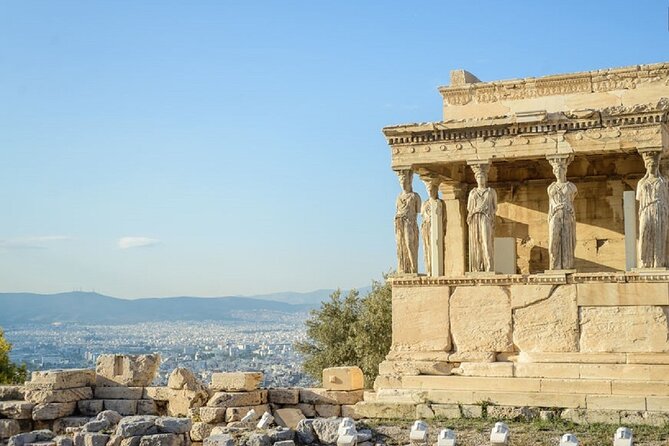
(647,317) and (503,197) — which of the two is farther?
(503,197)

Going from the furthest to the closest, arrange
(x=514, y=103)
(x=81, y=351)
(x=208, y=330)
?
(x=208, y=330)
(x=81, y=351)
(x=514, y=103)

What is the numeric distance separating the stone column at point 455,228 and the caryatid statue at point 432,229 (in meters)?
0.22

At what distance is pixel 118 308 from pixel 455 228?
14434 centimetres

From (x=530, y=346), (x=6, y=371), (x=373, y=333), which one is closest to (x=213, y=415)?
(x=530, y=346)

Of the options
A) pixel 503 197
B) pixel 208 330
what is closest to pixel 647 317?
pixel 503 197

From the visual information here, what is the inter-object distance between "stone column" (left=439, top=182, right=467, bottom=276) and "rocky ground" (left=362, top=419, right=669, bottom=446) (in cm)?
426

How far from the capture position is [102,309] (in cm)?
15800

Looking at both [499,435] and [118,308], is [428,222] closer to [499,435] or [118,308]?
[499,435]

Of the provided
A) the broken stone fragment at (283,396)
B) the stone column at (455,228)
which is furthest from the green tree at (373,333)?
the broken stone fragment at (283,396)

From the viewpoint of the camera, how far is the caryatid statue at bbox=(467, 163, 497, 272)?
56.2ft

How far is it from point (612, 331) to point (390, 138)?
4821mm

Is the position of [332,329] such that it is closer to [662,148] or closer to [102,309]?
[662,148]

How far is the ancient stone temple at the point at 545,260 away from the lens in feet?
52.3

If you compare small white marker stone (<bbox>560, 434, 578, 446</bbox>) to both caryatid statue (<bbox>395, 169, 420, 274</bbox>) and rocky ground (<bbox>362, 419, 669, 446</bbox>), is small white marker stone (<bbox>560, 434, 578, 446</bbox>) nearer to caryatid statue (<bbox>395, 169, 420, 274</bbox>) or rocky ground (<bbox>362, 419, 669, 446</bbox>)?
rocky ground (<bbox>362, 419, 669, 446</bbox>)
